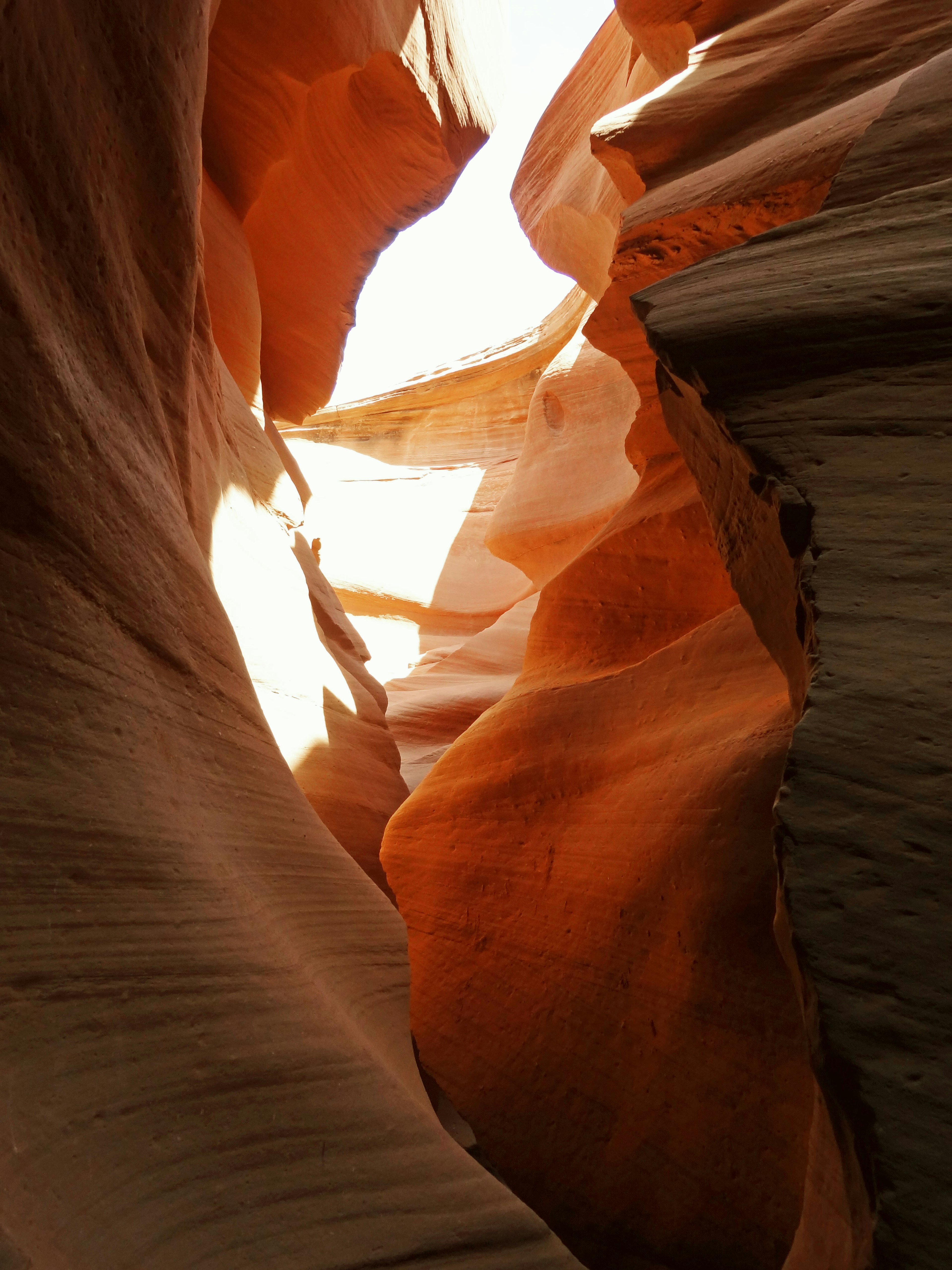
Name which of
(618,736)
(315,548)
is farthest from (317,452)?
(618,736)

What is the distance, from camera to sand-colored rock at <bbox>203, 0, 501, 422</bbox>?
5.34 meters

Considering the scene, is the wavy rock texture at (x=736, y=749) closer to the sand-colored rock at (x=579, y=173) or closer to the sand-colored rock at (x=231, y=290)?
the sand-colored rock at (x=579, y=173)

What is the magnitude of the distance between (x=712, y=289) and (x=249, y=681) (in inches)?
83.2

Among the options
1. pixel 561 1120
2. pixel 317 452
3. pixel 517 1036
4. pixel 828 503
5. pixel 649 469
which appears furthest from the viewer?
pixel 317 452

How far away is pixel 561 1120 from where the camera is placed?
3701 millimetres

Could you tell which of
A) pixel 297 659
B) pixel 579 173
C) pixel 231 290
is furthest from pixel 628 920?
pixel 579 173

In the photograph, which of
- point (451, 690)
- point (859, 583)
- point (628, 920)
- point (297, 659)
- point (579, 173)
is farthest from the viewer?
point (451, 690)

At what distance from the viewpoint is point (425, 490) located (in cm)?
1634

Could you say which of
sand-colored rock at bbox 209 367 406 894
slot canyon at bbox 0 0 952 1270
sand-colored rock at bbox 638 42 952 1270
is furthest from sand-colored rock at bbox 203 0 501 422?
sand-colored rock at bbox 638 42 952 1270

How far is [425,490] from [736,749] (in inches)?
522

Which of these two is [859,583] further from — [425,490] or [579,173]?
[425,490]

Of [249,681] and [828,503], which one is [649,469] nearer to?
[249,681]

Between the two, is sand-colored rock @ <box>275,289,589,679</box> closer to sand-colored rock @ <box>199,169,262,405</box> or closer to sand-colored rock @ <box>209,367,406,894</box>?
sand-colored rock @ <box>199,169,262,405</box>

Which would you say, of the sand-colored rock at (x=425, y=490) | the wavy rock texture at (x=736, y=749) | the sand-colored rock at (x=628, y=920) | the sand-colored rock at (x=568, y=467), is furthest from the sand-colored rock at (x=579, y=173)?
the sand-colored rock at (x=425, y=490)
